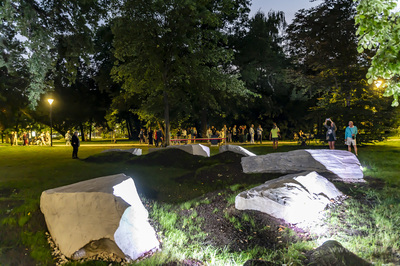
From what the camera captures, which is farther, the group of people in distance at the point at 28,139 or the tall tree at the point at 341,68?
the group of people in distance at the point at 28,139

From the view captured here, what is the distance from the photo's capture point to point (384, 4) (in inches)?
172

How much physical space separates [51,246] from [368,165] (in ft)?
39.2

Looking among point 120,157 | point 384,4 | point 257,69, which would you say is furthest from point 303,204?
point 257,69

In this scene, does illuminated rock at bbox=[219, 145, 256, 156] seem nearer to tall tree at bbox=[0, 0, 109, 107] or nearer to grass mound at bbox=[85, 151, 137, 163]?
grass mound at bbox=[85, 151, 137, 163]

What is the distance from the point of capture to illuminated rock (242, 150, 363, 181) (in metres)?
10.1

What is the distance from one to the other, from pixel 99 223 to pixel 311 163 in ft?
24.4

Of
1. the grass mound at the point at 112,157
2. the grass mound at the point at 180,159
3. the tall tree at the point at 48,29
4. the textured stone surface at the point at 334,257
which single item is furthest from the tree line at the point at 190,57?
the textured stone surface at the point at 334,257

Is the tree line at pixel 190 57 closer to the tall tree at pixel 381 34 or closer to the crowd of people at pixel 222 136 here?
the crowd of people at pixel 222 136

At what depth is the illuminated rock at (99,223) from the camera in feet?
17.4

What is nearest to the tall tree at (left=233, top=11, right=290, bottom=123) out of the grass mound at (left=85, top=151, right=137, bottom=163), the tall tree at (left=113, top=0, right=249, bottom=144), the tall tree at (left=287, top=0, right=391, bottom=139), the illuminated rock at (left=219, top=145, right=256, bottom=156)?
the tall tree at (left=287, top=0, right=391, bottom=139)

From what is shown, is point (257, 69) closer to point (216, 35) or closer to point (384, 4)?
point (216, 35)

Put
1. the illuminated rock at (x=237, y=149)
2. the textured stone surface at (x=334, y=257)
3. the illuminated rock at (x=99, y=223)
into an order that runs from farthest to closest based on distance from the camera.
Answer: the illuminated rock at (x=237, y=149)
the illuminated rock at (x=99, y=223)
the textured stone surface at (x=334, y=257)

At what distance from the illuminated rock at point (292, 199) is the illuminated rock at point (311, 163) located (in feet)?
6.73

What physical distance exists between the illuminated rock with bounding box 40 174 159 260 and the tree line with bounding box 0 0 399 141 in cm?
857
